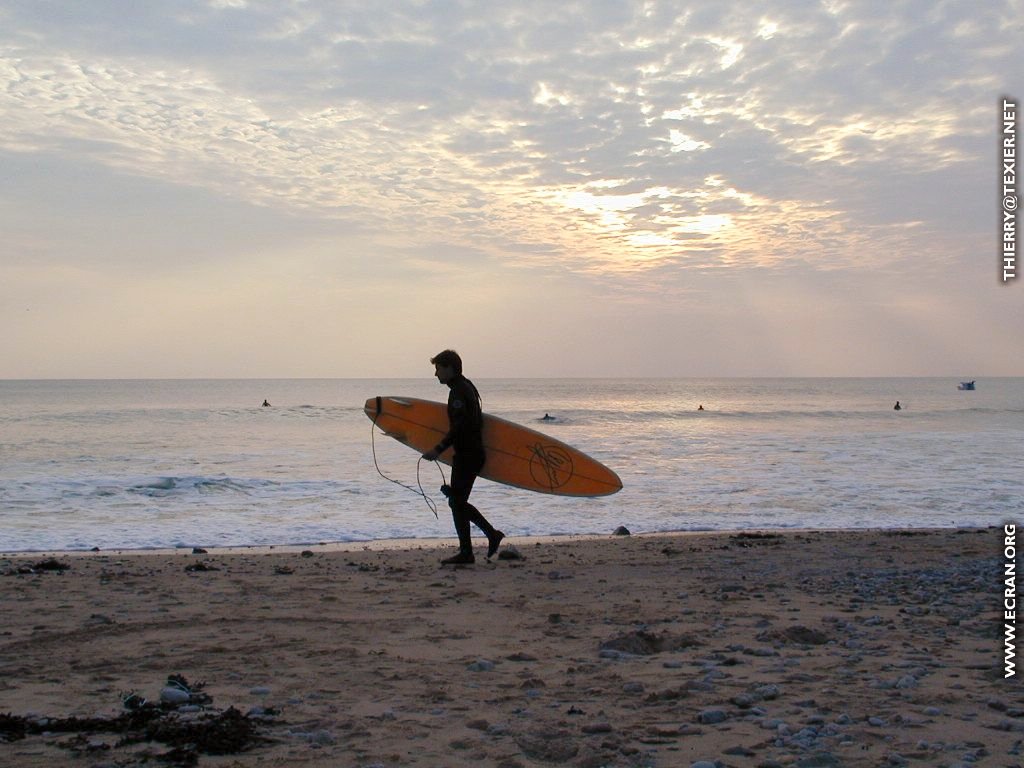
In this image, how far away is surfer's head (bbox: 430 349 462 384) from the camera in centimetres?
740

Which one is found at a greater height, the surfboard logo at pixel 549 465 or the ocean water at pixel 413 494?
the surfboard logo at pixel 549 465

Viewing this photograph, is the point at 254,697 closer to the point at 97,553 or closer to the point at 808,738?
the point at 808,738

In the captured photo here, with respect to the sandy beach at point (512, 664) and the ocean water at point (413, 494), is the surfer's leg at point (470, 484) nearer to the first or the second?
Answer: the sandy beach at point (512, 664)

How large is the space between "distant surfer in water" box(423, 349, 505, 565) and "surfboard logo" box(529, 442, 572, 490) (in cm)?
169

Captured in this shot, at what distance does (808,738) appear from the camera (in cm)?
311

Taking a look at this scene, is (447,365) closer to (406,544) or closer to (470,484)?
(470,484)

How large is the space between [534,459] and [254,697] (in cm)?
563

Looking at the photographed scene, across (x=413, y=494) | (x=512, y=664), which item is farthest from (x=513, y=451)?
(x=413, y=494)

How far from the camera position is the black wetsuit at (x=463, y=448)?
738 centimetres

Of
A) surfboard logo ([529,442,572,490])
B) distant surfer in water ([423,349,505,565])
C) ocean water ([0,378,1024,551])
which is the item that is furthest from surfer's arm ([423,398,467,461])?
ocean water ([0,378,1024,551])

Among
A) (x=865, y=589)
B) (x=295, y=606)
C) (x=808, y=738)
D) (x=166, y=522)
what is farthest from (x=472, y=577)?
(x=166, y=522)

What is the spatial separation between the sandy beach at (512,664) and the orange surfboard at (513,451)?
1.65 meters

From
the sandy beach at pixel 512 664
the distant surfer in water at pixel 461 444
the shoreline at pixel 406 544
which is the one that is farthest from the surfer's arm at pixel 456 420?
the shoreline at pixel 406 544

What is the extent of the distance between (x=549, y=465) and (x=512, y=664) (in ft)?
16.1
